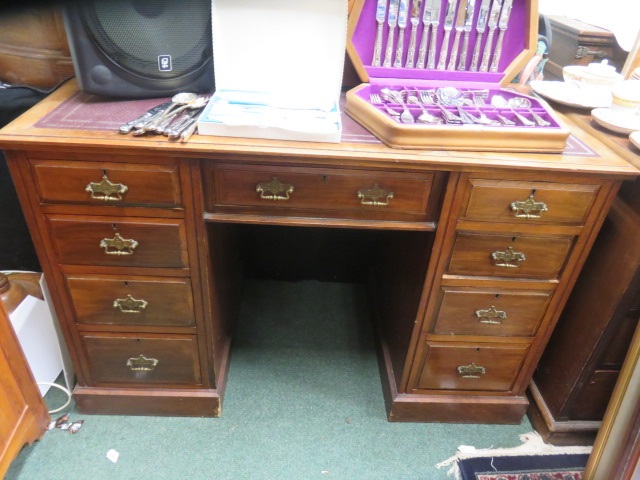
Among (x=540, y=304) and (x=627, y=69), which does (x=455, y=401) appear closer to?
(x=540, y=304)

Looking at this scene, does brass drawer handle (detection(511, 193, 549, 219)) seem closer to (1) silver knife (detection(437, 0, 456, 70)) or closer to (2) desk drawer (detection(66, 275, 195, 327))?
(1) silver knife (detection(437, 0, 456, 70))

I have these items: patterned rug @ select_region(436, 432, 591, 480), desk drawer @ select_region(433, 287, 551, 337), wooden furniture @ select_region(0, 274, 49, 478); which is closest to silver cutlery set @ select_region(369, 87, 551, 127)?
desk drawer @ select_region(433, 287, 551, 337)

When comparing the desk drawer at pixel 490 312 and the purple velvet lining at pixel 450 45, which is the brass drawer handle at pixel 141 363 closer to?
the desk drawer at pixel 490 312

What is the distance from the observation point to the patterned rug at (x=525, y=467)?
1.18m

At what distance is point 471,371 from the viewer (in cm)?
123

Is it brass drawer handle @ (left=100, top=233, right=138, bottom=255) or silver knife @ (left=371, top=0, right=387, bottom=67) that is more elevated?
silver knife @ (left=371, top=0, right=387, bottom=67)

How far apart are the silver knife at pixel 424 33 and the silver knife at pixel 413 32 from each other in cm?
1

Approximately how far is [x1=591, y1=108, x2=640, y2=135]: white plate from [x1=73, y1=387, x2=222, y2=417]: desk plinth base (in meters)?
1.16

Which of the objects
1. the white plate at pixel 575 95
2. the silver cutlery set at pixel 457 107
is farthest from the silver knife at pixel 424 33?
the white plate at pixel 575 95

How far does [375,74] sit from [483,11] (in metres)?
0.30

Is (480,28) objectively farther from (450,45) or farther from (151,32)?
(151,32)

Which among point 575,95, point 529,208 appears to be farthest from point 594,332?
point 575,95

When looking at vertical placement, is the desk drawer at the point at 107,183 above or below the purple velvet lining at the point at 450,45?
below

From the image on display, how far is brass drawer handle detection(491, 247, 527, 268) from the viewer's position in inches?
40.8
